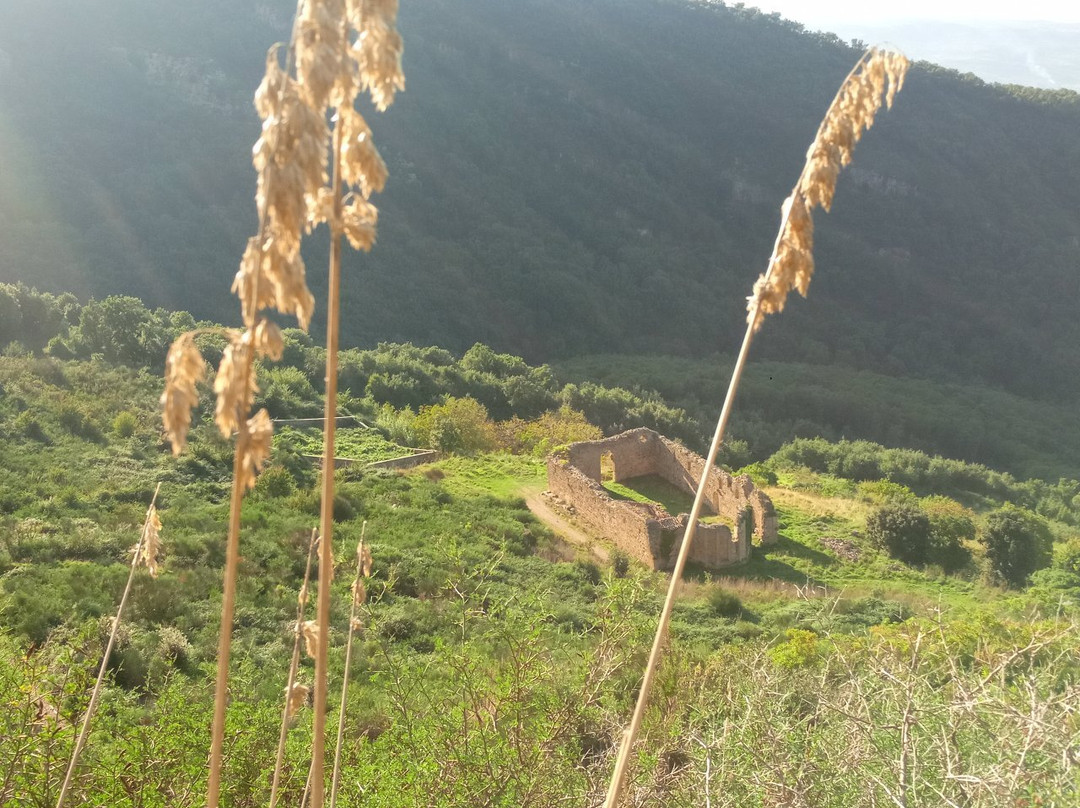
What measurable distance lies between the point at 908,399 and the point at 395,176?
127ft

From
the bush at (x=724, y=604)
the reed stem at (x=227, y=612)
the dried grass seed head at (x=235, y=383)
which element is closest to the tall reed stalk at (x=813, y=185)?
the reed stem at (x=227, y=612)

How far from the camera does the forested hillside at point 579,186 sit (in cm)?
4753

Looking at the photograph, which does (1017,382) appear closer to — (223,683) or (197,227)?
(197,227)

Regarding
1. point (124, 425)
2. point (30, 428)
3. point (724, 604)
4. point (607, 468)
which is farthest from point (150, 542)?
point (607, 468)

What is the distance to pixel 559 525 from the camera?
1769cm

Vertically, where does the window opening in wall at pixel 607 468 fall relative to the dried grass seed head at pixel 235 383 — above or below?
below

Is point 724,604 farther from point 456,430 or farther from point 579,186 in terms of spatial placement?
point 579,186

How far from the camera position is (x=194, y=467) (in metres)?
16.8

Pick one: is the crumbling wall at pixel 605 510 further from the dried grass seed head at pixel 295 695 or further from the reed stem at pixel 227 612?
the reed stem at pixel 227 612

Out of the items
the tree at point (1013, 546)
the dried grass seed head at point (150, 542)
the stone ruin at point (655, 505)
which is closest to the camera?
the dried grass seed head at point (150, 542)

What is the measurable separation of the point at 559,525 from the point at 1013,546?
10.7 metres

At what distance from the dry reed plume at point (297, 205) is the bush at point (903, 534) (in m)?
19.1

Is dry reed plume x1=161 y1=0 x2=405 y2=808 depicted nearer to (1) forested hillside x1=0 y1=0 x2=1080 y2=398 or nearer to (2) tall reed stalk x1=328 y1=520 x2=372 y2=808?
(2) tall reed stalk x1=328 y1=520 x2=372 y2=808

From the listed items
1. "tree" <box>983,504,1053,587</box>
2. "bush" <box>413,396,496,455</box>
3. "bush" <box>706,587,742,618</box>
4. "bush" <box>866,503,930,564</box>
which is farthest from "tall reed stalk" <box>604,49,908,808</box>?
"bush" <box>413,396,496,455</box>
